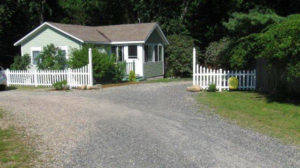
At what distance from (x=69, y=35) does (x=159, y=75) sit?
8.59 m

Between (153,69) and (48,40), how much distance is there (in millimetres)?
8143

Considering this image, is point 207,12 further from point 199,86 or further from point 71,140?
point 71,140

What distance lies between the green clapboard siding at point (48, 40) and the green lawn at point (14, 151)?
13.9 metres

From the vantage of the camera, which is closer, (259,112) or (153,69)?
(259,112)

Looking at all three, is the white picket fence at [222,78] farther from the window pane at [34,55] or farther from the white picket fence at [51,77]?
the window pane at [34,55]

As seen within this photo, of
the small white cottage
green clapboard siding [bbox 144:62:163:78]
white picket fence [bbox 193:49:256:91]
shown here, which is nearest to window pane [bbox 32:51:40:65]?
the small white cottage

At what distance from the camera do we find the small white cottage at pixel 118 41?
2058 centimetres

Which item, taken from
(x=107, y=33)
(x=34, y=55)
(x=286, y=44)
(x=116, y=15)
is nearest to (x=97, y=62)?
(x=34, y=55)

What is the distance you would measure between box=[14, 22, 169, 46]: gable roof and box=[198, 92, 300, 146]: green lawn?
33.2 ft

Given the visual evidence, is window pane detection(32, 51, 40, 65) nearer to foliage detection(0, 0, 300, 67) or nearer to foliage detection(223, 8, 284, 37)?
foliage detection(0, 0, 300, 67)

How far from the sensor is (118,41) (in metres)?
22.6

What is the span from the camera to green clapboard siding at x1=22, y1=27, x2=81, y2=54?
20312mm

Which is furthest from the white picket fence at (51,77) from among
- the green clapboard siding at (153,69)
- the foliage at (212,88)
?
the green clapboard siding at (153,69)

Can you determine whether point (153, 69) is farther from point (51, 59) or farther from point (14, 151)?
point (14, 151)
